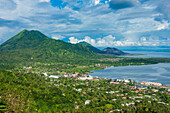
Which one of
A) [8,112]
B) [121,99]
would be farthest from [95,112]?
[8,112]

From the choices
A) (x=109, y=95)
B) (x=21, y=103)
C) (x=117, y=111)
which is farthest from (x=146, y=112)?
(x=21, y=103)

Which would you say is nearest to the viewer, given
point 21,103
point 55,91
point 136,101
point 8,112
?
point 8,112

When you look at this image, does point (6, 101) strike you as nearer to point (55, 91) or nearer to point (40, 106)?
point (40, 106)

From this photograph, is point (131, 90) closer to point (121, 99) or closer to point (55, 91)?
point (121, 99)

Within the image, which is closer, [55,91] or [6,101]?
[6,101]

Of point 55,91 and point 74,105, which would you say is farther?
point 55,91

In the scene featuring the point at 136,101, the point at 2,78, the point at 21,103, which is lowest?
the point at 136,101

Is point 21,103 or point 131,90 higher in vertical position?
point 21,103

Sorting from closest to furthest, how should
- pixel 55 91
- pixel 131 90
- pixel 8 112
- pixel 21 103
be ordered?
1. pixel 8 112
2. pixel 21 103
3. pixel 55 91
4. pixel 131 90

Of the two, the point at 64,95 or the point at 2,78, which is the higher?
the point at 2,78

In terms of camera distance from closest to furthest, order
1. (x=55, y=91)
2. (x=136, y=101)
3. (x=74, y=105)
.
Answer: (x=74, y=105) < (x=136, y=101) < (x=55, y=91)
